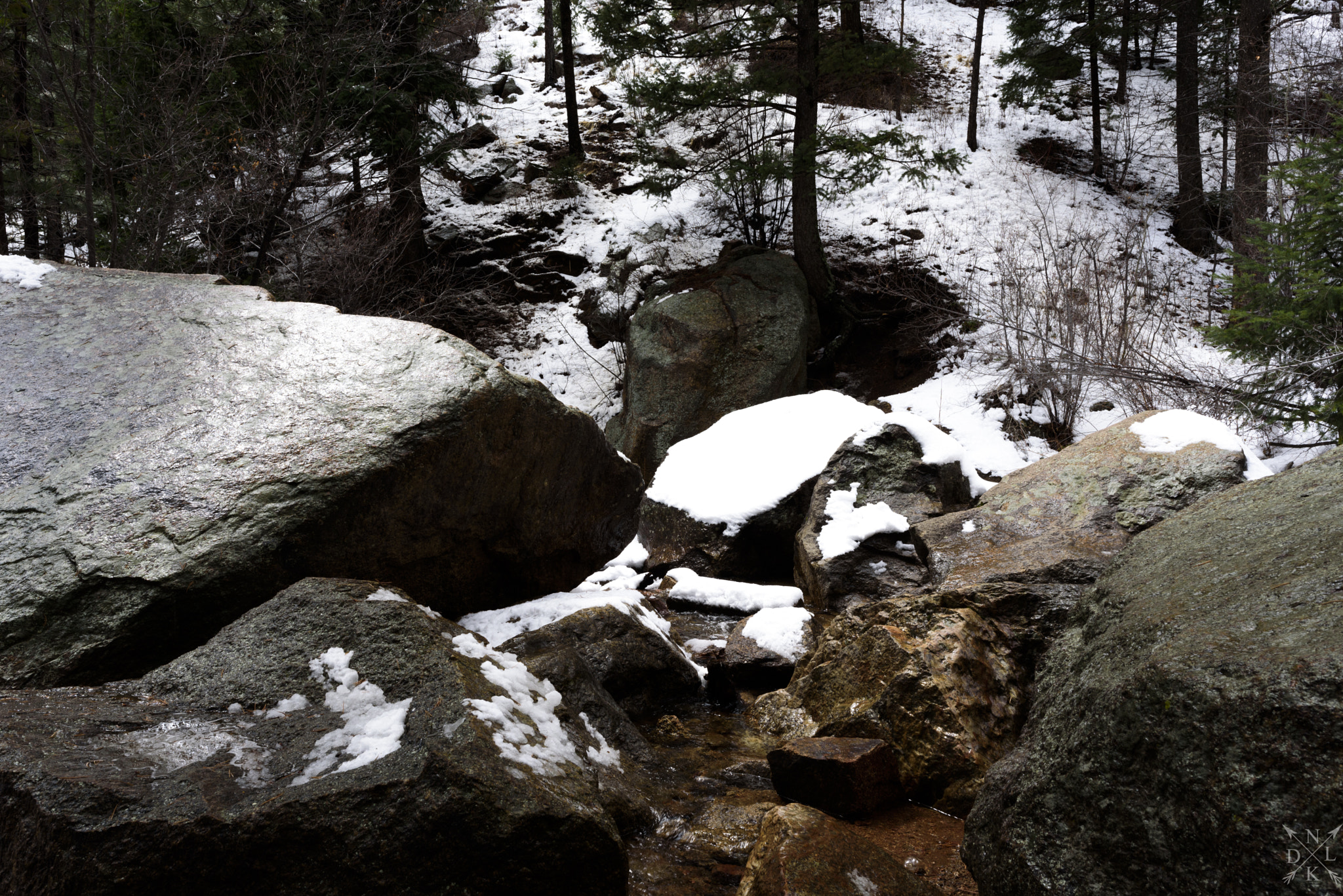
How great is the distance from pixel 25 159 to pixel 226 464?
8.72 meters

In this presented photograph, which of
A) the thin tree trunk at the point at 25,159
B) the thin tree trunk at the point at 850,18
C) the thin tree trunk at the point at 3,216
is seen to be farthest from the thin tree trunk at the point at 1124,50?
the thin tree trunk at the point at 3,216

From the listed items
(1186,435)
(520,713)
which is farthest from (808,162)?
(520,713)

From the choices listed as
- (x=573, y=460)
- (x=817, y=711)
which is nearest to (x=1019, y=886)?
(x=817, y=711)

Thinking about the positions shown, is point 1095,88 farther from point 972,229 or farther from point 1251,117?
point 1251,117

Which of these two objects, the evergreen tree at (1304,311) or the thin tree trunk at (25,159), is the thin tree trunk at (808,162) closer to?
the evergreen tree at (1304,311)

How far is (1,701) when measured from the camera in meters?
2.20

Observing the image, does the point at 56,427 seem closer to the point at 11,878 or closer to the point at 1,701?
the point at 1,701

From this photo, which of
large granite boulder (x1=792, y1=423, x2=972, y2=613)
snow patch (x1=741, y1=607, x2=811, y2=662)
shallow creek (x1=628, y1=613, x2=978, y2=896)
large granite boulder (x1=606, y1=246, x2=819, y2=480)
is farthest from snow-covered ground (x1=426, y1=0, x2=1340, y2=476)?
shallow creek (x1=628, y1=613, x2=978, y2=896)

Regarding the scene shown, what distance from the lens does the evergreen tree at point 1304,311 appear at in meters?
5.18

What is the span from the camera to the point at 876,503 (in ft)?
20.9

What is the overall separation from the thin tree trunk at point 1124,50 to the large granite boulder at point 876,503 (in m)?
12.7

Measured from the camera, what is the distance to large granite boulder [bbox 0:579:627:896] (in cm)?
179

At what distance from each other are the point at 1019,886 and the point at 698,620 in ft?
13.3

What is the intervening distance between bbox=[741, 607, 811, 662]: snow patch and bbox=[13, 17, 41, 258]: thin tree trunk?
8506 millimetres
